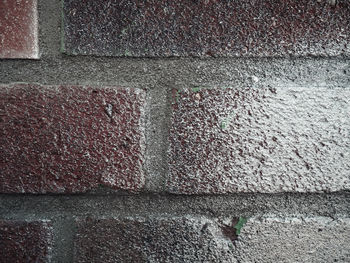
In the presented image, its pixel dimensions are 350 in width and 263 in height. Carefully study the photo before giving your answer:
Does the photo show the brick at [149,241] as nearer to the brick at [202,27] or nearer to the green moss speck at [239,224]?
the green moss speck at [239,224]

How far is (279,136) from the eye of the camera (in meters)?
0.40

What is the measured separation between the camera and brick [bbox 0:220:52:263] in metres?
0.40

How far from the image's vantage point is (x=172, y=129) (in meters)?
0.40

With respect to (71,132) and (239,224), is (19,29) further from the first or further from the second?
(239,224)

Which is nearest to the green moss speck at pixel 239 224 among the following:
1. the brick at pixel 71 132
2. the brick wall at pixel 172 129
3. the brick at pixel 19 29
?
the brick wall at pixel 172 129

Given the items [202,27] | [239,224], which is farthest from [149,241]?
[202,27]

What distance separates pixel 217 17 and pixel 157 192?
0.24m

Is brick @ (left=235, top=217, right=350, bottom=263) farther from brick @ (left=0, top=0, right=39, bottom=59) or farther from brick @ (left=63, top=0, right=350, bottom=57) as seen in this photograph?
brick @ (left=0, top=0, right=39, bottom=59)

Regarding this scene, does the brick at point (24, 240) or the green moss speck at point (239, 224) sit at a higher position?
the green moss speck at point (239, 224)

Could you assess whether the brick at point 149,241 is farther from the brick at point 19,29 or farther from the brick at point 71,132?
the brick at point 19,29

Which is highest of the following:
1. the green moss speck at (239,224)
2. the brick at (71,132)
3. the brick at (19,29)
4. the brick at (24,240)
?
the brick at (19,29)

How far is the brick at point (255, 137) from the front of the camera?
397 millimetres

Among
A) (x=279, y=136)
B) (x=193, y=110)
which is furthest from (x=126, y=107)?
(x=279, y=136)

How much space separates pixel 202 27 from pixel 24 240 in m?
0.36
